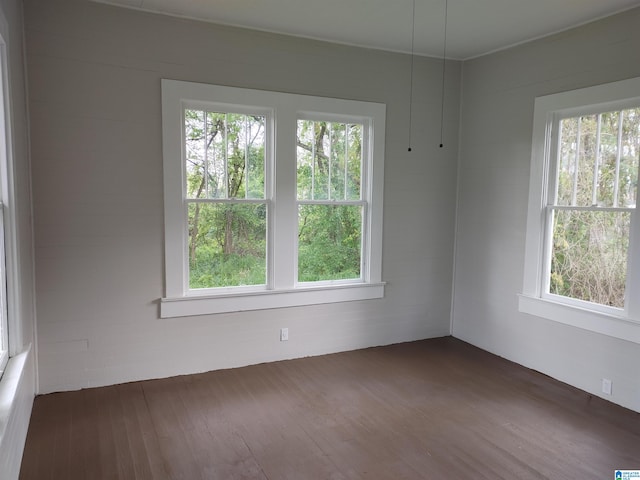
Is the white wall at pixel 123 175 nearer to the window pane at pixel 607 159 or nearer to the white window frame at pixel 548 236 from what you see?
the white window frame at pixel 548 236

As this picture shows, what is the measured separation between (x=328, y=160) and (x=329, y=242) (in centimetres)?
76

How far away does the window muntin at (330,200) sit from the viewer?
13.9ft

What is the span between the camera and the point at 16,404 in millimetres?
2330

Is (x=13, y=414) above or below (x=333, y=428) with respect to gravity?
above

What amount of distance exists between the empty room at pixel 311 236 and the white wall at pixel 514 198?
2 centimetres

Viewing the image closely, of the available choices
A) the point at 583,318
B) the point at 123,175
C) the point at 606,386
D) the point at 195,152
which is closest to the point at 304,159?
the point at 195,152

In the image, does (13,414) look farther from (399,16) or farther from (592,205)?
(592,205)

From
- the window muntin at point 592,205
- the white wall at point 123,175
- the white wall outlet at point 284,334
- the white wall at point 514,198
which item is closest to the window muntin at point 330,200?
the white wall at point 123,175

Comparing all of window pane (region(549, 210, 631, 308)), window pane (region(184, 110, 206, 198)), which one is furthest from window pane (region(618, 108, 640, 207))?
window pane (region(184, 110, 206, 198))

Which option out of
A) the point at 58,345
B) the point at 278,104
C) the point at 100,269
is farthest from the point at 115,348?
the point at 278,104

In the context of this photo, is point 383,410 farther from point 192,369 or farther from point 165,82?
point 165,82

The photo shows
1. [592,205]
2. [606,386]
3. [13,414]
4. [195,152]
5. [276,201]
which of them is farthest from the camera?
[276,201]

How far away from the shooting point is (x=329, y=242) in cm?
441

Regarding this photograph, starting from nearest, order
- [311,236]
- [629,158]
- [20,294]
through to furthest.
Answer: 1. [20,294]
2. [629,158]
3. [311,236]
